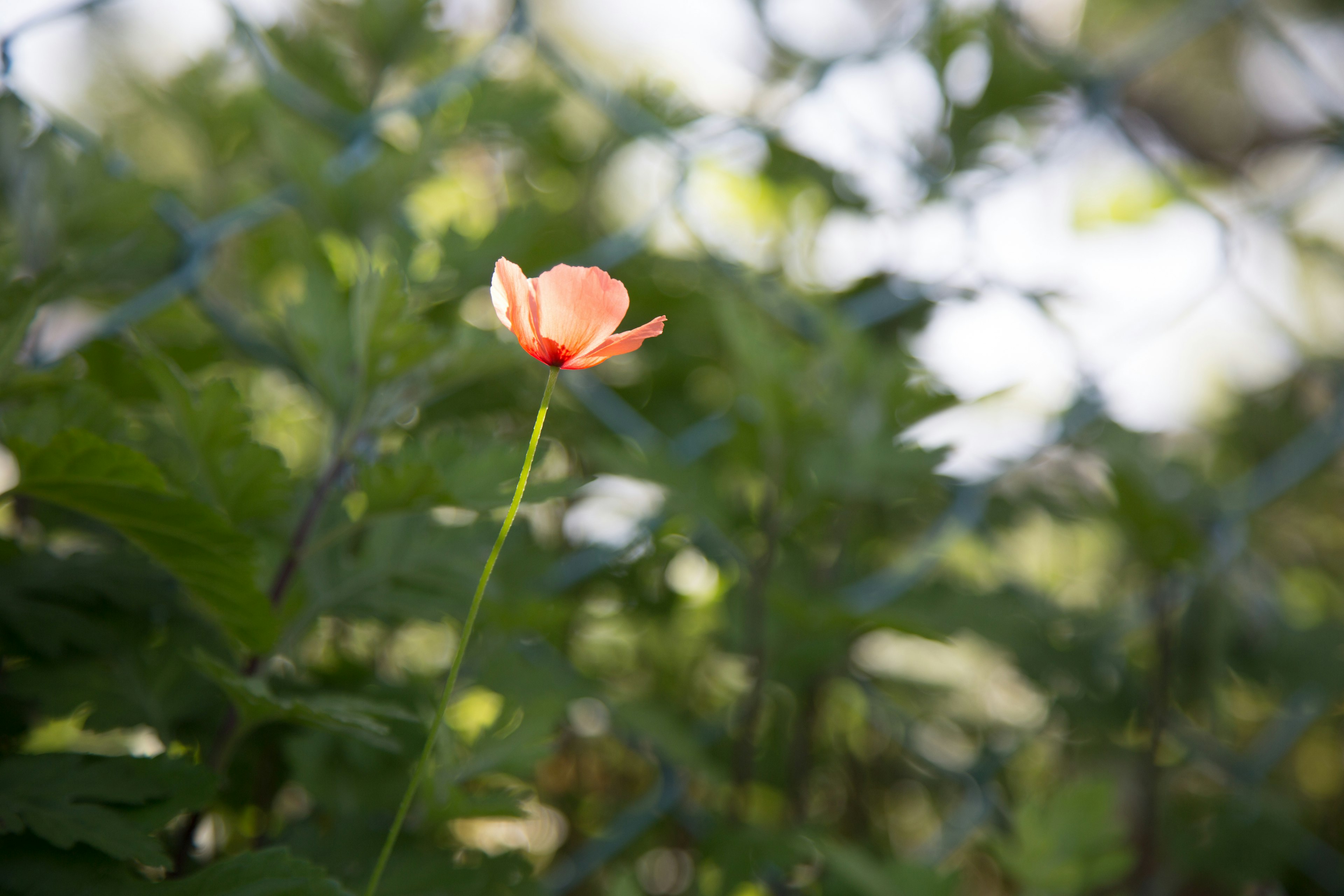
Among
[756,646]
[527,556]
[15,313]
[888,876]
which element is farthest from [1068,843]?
[15,313]

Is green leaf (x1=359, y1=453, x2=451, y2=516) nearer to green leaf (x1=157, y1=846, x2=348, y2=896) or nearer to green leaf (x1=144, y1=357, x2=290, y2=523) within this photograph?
green leaf (x1=144, y1=357, x2=290, y2=523)

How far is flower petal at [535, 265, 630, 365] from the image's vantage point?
301 mm

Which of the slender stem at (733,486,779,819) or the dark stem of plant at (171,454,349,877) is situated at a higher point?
the dark stem of plant at (171,454,349,877)

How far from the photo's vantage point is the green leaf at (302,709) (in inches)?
13.5

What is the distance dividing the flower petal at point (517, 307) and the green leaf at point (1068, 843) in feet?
1.56

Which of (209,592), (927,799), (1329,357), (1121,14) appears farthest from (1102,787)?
(1121,14)

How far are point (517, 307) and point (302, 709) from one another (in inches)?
6.9

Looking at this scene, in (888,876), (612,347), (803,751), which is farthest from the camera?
(803,751)

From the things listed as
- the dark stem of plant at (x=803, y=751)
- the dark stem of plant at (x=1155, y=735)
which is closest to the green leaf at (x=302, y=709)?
the dark stem of plant at (x=803, y=751)

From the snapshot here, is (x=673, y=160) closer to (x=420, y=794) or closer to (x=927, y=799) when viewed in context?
(x=420, y=794)

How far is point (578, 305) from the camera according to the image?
0.30 m

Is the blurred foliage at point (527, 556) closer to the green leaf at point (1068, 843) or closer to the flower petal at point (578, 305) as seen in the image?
the green leaf at point (1068, 843)

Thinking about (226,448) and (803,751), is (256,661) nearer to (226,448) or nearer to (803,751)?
(226,448)

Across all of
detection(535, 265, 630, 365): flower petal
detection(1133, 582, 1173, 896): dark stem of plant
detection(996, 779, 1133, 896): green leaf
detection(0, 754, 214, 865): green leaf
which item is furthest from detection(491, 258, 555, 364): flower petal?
detection(1133, 582, 1173, 896): dark stem of plant
